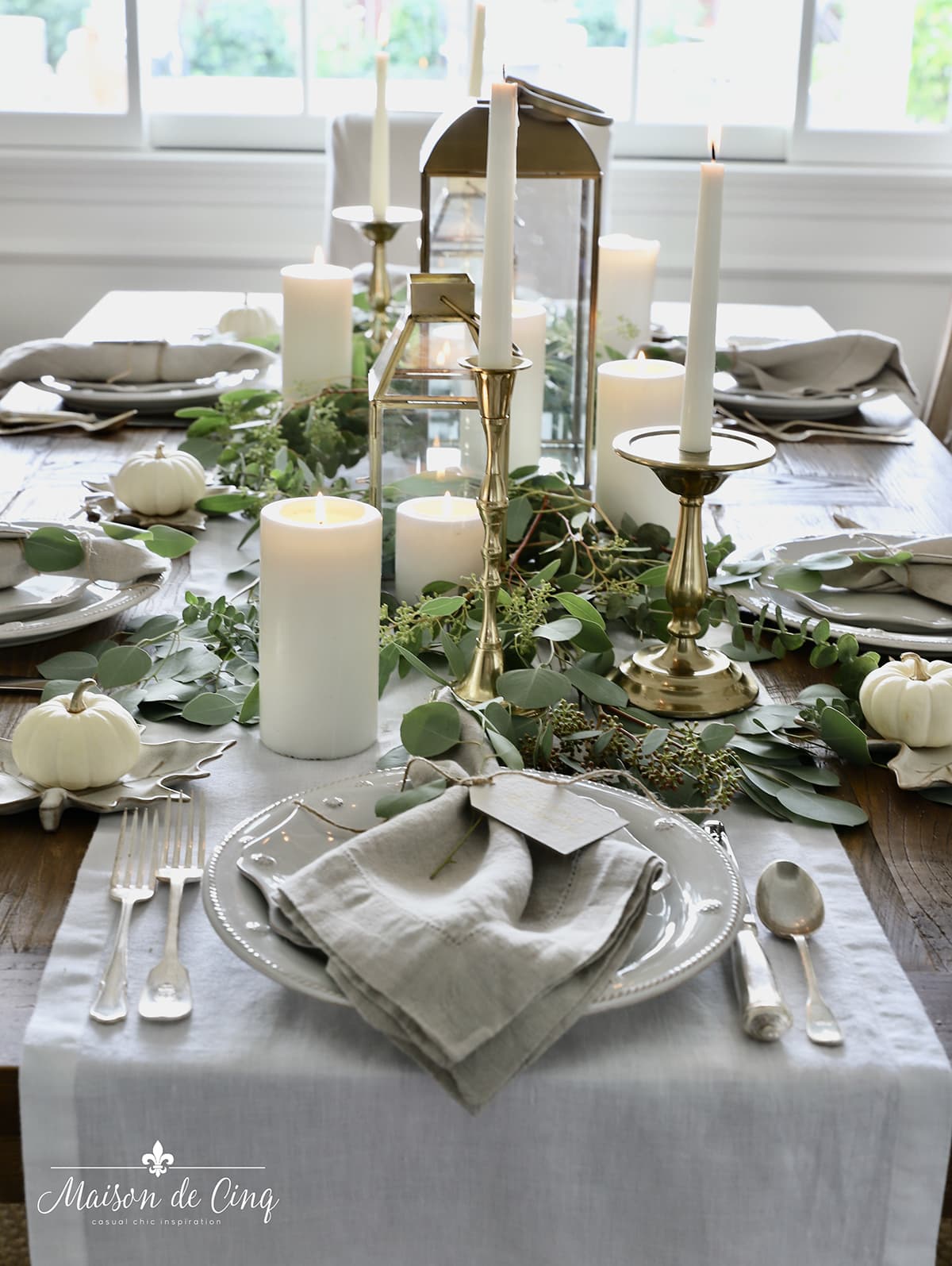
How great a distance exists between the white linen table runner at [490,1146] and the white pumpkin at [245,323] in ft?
4.75

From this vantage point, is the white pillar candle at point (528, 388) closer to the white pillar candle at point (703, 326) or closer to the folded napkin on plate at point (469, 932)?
the white pillar candle at point (703, 326)

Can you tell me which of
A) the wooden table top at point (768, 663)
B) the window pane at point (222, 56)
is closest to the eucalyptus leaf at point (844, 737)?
the wooden table top at point (768, 663)

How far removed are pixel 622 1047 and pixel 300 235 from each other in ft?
9.94

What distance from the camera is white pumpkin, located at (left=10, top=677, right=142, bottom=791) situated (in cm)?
75

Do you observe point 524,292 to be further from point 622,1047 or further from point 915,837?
point 622,1047

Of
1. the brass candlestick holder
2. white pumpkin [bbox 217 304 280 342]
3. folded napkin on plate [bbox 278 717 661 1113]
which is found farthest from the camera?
white pumpkin [bbox 217 304 280 342]

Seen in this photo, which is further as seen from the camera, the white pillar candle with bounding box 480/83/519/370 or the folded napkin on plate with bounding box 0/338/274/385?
the folded napkin on plate with bounding box 0/338/274/385

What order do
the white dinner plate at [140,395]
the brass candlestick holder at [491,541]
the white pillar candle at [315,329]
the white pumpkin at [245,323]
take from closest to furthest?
the brass candlestick holder at [491,541] < the white pillar candle at [315,329] < the white dinner plate at [140,395] < the white pumpkin at [245,323]

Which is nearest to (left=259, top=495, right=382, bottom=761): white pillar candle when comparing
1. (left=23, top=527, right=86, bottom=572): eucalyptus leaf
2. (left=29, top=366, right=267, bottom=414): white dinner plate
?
(left=23, top=527, right=86, bottom=572): eucalyptus leaf

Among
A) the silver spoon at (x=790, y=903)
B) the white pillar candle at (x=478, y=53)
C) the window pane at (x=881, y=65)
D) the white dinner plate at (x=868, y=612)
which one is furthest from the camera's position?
the window pane at (x=881, y=65)

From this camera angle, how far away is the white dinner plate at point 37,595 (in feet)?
3.28

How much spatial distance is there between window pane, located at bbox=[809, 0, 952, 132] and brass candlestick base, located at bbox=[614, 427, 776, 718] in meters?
2.67

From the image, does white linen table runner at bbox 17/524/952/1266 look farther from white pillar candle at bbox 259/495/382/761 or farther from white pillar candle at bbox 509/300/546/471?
white pillar candle at bbox 509/300/546/471

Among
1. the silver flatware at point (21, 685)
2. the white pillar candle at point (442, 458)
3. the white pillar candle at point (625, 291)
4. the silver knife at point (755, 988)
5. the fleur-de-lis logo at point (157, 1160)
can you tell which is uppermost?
the white pillar candle at point (625, 291)
